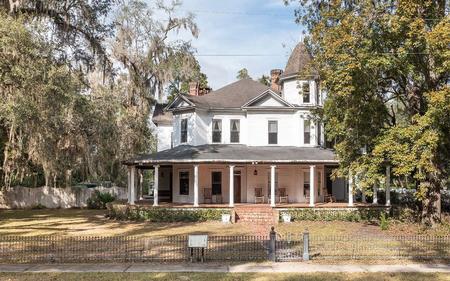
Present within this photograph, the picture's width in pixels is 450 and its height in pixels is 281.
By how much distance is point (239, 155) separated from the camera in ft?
92.7

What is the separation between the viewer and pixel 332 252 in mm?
15398

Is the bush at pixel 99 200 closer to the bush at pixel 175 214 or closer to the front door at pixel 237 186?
the bush at pixel 175 214

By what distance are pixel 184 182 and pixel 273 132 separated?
6.65 m

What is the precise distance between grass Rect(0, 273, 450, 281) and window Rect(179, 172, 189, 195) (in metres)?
18.0

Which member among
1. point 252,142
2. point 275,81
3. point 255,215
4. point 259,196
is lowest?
point 255,215

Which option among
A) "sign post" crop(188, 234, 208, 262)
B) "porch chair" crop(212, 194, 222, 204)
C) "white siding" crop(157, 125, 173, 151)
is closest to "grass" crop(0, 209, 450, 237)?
"porch chair" crop(212, 194, 222, 204)

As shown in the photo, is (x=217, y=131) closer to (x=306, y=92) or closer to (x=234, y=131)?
(x=234, y=131)

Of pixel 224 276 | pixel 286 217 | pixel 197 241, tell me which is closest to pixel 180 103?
pixel 286 217

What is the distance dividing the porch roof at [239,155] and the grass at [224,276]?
14414mm

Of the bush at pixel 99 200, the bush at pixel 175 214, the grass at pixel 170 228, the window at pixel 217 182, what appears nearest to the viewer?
the grass at pixel 170 228

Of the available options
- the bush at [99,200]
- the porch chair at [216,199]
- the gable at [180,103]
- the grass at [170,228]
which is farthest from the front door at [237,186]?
the bush at [99,200]

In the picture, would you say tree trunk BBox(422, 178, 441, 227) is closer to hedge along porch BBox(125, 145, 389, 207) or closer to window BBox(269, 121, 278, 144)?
hedge along porch BBox(125, 145, 389, 207)

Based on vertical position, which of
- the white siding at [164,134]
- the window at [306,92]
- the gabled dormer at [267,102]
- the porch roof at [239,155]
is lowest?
the porch roof at [239,155]

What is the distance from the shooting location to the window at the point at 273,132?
31.3 m
